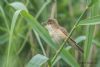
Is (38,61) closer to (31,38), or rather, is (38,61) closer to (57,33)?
(57,33)

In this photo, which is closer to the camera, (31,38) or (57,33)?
(57,33)

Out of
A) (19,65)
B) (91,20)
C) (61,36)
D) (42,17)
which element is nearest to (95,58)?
(42,17)

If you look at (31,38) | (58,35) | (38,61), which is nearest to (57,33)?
(58,35)

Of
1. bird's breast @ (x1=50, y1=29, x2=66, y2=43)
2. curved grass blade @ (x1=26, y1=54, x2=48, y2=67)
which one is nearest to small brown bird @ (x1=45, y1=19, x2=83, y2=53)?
bird's breast @ (x1=50, y1=29, x2=66, y2=43)

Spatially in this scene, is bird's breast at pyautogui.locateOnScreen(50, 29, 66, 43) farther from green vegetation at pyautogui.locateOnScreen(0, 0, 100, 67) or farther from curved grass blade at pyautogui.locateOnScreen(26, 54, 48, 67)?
curved grass blade at pyautogui.locateOnScreen(26, 54, 48, 67)

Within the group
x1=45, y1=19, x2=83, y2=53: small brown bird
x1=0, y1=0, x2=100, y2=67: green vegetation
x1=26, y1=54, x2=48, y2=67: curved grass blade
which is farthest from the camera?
x1=0, y1=0, x2=100, y2=67: green vegetation

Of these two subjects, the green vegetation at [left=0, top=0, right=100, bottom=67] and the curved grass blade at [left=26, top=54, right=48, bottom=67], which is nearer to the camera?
the curved grass blade at [left=26, top=54, right=48, bottom=67]

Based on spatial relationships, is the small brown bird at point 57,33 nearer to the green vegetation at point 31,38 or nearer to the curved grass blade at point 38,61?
the green vegetation at point 31,38

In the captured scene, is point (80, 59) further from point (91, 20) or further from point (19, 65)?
point (91, 20)

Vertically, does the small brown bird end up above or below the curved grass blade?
above

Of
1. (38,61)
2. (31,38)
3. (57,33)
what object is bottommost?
(38,61)

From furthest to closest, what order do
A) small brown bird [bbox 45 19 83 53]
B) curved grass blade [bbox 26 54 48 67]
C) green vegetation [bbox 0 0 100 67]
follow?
green vegetation [bbox 0 0 100 67], small brown bird [bbox 45 19 83 53], curved grass blade [bbox 26 54 48 67]

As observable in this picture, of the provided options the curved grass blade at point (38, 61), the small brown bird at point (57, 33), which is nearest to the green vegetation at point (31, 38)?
the small brown bird at point (57, 33)
